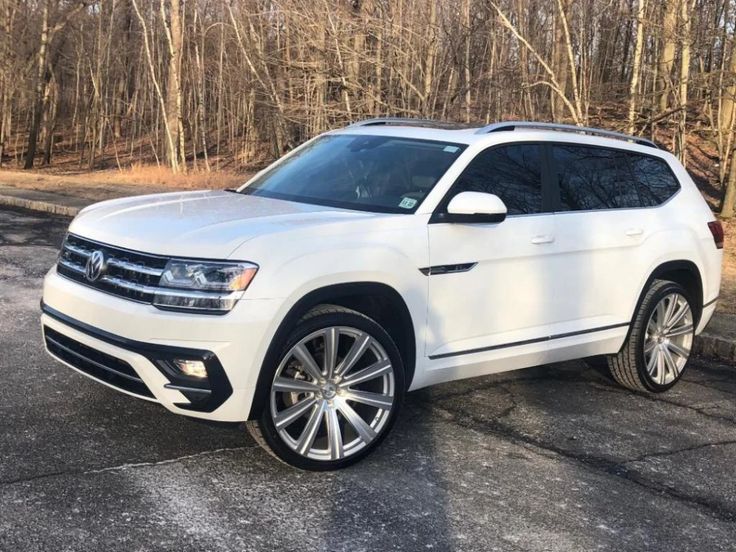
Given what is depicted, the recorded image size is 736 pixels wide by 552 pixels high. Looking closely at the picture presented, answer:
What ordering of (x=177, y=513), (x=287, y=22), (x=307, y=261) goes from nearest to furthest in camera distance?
(x=177, y=513)
(x=307, y=261)
(x=287, y=22)

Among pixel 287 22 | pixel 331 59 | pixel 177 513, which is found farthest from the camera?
pixel 287 22

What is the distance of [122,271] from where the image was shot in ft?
12.9

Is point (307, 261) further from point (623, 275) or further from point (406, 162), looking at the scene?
point (623, 275)

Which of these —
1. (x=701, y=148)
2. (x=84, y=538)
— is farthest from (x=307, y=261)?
(x=701, y=148)

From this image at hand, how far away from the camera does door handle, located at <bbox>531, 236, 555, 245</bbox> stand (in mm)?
4863

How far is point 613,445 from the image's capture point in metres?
4.82

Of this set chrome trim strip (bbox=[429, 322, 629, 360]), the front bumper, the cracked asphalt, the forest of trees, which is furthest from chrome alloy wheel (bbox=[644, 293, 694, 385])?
the forest of trees

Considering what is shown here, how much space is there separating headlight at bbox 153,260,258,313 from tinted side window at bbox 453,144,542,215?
5.07 feet

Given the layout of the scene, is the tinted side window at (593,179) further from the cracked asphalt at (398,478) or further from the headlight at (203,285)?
→ the headlight at (203,285)

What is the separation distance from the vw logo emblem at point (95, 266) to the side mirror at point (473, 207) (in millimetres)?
1842

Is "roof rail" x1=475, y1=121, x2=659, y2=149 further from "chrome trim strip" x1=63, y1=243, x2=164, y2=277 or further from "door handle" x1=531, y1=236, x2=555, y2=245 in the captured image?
"chrome trim strip" x1=63, y1=243, x2=164, y2=277

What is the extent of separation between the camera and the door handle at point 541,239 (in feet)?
16.0

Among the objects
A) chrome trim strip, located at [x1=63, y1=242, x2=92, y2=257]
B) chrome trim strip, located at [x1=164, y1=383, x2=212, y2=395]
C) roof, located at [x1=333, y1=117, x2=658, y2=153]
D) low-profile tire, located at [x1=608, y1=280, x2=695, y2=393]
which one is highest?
roof, located at [x1=333, y1=117, x2=658, y2=153]

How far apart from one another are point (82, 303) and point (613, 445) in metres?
3.16
